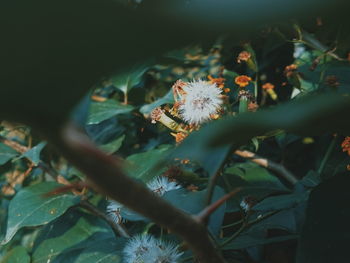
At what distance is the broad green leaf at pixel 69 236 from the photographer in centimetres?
80

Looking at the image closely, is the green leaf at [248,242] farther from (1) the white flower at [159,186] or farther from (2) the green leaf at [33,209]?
(2) the green leaf at [33,209]

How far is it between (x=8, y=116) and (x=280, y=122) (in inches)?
5.1

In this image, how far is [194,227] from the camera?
30cm

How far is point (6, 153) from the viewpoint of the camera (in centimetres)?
97

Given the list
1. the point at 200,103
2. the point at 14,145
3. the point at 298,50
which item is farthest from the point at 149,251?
the point at 298,50

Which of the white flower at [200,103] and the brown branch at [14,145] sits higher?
the white flower at [200,103]

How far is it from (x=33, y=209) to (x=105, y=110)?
23 cm

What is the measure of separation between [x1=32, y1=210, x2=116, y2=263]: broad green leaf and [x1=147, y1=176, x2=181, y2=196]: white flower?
0.54ft

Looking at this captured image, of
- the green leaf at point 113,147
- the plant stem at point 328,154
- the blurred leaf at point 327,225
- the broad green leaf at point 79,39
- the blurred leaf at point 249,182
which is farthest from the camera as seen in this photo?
the green leaf at point 113,147

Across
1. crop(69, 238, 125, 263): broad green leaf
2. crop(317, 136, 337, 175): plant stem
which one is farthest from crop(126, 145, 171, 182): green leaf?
crop(317, 136, 337, 175): plant stem

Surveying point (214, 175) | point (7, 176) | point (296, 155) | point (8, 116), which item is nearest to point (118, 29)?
point (8, 116)

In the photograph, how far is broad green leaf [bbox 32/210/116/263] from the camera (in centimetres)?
80

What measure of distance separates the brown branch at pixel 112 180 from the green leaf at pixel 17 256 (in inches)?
24.4

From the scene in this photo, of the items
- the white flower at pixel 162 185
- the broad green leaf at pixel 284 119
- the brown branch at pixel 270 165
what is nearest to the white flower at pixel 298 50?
the brown branch at pixel 270 165
